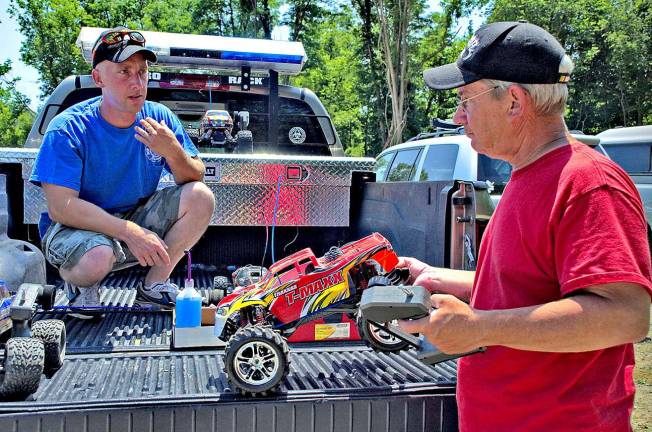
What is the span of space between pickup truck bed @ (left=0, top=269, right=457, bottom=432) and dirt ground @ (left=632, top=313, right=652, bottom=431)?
243 centimetres

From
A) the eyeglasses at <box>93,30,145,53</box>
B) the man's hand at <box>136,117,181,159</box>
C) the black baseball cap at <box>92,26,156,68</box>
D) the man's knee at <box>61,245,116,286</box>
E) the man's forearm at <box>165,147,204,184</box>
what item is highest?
the eyeglasses at <box>93,30,145,53</box>

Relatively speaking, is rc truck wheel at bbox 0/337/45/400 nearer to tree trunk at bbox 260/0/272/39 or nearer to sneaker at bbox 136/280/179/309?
sneaker at bbox 136/280/179/309

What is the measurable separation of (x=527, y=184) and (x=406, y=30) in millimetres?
21907

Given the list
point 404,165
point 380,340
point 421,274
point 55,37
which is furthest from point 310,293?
point 55,37

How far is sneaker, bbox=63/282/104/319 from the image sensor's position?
3.36 meters

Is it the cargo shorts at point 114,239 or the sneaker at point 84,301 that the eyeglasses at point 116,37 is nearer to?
the cargo shorts at point 114,239

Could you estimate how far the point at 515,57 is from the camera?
1.59m

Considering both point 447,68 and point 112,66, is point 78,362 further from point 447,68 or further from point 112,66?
point 447,68

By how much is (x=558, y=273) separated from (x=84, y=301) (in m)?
2.75

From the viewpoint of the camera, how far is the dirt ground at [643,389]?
4402 mm

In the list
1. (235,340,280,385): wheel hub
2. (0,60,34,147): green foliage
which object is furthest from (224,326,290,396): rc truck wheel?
(0,60,34,147): green foliage

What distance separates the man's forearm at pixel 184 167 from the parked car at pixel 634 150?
1004 centimetres

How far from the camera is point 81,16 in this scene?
1044 inches

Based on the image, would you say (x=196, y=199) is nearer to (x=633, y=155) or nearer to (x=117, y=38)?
(x=117, y=38)
